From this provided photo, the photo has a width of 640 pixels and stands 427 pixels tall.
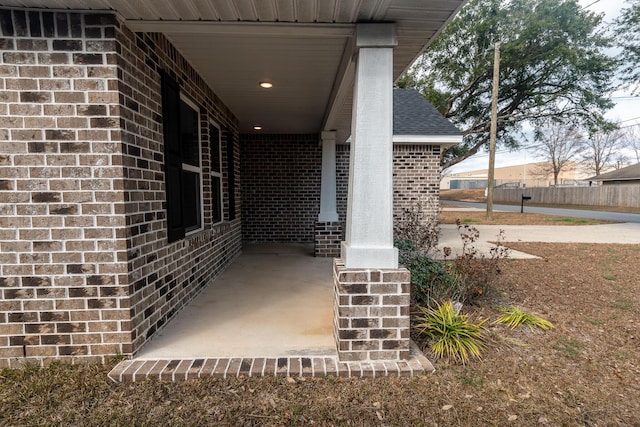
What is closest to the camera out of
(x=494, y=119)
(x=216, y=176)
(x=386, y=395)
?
(x=386, y=395)

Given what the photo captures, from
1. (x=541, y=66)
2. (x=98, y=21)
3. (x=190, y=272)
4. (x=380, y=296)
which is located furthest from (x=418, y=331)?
(x=541, y=66)

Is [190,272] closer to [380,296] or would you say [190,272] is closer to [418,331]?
[380,296]

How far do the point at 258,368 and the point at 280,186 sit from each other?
590 cm

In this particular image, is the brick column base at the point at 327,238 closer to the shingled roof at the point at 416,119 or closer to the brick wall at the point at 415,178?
the brick wall at the point at 415,178

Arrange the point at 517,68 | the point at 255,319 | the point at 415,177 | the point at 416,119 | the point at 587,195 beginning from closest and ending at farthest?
the point at 255,319, the point at 415,177, the point at 416,119, the point at 517,68, the point at 587,195

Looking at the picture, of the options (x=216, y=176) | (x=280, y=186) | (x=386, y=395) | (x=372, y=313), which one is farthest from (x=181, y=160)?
(x=280, y=186)

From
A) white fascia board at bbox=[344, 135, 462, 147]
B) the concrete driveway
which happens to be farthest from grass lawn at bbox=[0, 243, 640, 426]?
white fascia board at bbox=[344, 135, 462, 147]

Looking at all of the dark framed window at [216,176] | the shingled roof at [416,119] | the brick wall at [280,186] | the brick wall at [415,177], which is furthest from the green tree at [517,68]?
the dark framed window at [216,176]

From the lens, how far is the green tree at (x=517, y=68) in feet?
49.6

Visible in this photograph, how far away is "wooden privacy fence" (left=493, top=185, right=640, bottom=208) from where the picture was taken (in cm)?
2139

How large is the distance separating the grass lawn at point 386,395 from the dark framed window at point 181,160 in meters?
1.42

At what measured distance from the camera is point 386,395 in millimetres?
2115

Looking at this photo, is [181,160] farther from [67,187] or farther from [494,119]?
[494,119]

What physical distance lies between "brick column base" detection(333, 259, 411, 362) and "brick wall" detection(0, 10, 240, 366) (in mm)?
1659
